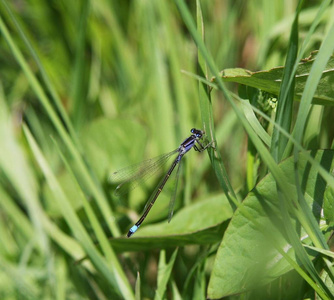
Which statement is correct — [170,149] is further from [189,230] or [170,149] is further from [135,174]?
[189,230]

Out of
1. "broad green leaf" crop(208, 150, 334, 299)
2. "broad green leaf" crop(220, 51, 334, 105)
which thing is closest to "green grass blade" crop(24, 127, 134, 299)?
"broad green leaf" crop(208, 150, 334, 299)

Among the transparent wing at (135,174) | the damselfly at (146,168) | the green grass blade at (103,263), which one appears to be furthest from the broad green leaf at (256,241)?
the transparent wing at (135,174)

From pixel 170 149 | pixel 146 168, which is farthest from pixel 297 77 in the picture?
pixel 170 149

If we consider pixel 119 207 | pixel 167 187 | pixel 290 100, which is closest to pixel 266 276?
pixel 290 100

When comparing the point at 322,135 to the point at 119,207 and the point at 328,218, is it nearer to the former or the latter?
the point at 328,218

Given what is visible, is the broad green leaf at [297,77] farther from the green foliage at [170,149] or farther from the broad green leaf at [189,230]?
the broad green leaf at [189,230]

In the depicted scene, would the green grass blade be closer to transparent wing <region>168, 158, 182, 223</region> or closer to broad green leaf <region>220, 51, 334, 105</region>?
transparent wing <region>168, 158, 182, 223</region>
